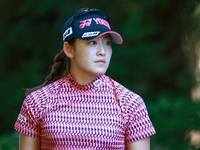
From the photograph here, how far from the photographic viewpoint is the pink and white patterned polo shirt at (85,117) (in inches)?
65.9

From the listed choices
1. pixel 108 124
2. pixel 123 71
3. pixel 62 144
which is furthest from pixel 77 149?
pixel 123 71

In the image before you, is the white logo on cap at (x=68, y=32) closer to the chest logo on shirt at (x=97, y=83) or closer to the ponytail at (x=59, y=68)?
the ponytail at (x=59, y=68)

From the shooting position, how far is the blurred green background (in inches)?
126

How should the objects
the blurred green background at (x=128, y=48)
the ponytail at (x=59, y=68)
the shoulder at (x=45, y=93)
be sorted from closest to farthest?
1. the shoulder at (x=45, y=93)
2. the ponytail at (x=59, y=68)
3. the blurred green background at (x=128, y=48)

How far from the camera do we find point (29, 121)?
1.77m

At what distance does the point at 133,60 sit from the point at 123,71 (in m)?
0.16

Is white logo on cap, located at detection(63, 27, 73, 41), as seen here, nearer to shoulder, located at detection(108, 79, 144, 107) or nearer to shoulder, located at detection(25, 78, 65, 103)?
shoulder, located at detection(25, 78, 65, 103)

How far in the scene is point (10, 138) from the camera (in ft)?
10.7

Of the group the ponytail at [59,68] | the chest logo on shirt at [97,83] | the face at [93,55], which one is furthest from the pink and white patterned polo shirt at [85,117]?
the ponytail at [59,68]

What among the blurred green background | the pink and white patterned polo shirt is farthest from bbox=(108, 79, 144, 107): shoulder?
the blurred green background

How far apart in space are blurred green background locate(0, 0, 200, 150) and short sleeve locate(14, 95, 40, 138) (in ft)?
4.79

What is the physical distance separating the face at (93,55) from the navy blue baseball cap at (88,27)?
4 cm

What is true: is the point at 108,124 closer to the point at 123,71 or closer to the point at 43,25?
the point at 123,71

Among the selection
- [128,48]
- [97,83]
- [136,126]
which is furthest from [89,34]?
[128,48]
